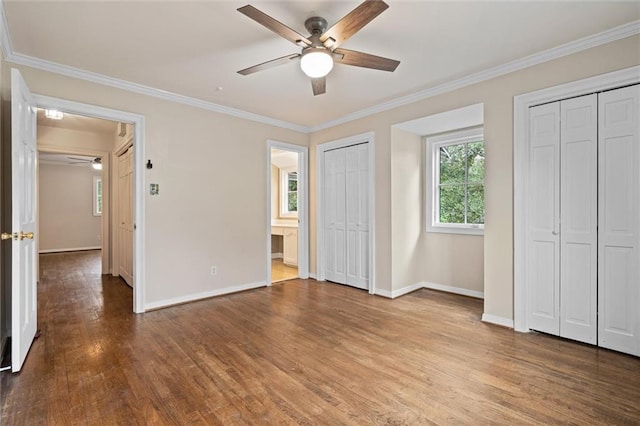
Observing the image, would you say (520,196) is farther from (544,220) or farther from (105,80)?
(105,80)

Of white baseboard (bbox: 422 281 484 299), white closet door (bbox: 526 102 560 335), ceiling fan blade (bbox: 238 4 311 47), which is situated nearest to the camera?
ceiling fan blade (bbox: 238 4 311 47)

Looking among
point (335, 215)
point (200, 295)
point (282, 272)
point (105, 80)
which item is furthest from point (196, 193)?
point (282, 272)

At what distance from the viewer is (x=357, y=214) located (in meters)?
4.53

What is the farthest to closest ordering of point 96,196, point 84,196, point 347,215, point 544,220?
point 96,196 → point 84,196 → point 347,215 → point 544,220

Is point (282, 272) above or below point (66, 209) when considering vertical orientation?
below

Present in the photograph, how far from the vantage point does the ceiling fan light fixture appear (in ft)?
7.07

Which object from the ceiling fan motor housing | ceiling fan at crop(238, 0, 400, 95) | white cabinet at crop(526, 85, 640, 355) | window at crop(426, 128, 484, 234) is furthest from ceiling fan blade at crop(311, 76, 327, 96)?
window at crop(426, 128, 484, 234)

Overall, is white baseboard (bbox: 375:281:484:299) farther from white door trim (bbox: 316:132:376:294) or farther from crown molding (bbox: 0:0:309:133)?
crown molding (bbox: 0:0:309:133)

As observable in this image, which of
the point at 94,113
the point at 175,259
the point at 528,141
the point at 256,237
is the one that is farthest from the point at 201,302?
the point at 528,141

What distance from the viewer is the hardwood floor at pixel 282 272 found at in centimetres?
517

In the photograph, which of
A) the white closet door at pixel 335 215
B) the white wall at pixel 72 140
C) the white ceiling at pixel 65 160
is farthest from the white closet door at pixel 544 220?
the white ceiling at pixel 65 160

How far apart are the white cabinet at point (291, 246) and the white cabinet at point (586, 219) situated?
13.1ft

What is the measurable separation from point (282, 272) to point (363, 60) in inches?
162

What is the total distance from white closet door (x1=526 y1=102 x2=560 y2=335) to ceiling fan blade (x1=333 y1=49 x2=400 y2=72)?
5.00ft
